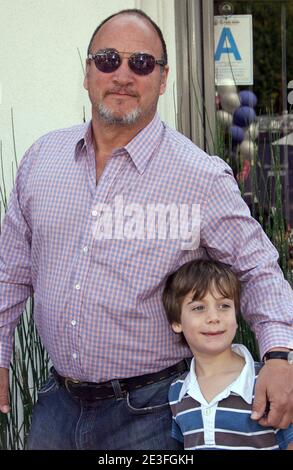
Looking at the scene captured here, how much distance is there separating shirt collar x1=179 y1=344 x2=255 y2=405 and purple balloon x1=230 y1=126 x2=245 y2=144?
1457 mm

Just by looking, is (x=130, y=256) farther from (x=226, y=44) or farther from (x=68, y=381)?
(x=226, y=44)

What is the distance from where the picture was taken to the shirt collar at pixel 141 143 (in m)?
1.89

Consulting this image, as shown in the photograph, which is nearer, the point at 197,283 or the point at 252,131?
the point at 197,283

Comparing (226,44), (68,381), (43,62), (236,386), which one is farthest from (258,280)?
(226,44)

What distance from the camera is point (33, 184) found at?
199cm

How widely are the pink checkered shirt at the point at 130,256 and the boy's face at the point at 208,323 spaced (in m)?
0.06

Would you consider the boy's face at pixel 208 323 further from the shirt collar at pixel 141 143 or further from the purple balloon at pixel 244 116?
the purple balloon at pixel 244 116

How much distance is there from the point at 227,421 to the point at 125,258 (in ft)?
1.43

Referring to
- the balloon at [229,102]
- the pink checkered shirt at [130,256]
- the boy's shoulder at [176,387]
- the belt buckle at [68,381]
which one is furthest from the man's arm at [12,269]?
the balloon at [229,102]

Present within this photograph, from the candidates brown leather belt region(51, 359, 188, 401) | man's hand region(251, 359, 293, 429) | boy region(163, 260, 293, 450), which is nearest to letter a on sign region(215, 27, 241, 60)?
boy region(163, 260, 293, 450)

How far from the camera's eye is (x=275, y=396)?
5.49 ft

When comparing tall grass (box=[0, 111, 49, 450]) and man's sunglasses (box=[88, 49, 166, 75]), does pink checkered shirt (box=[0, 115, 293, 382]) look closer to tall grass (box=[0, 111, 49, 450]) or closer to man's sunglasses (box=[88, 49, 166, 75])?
man's sunglasses (box=[88, 49, 166, 75])

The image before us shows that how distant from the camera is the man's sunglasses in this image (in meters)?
1.97
